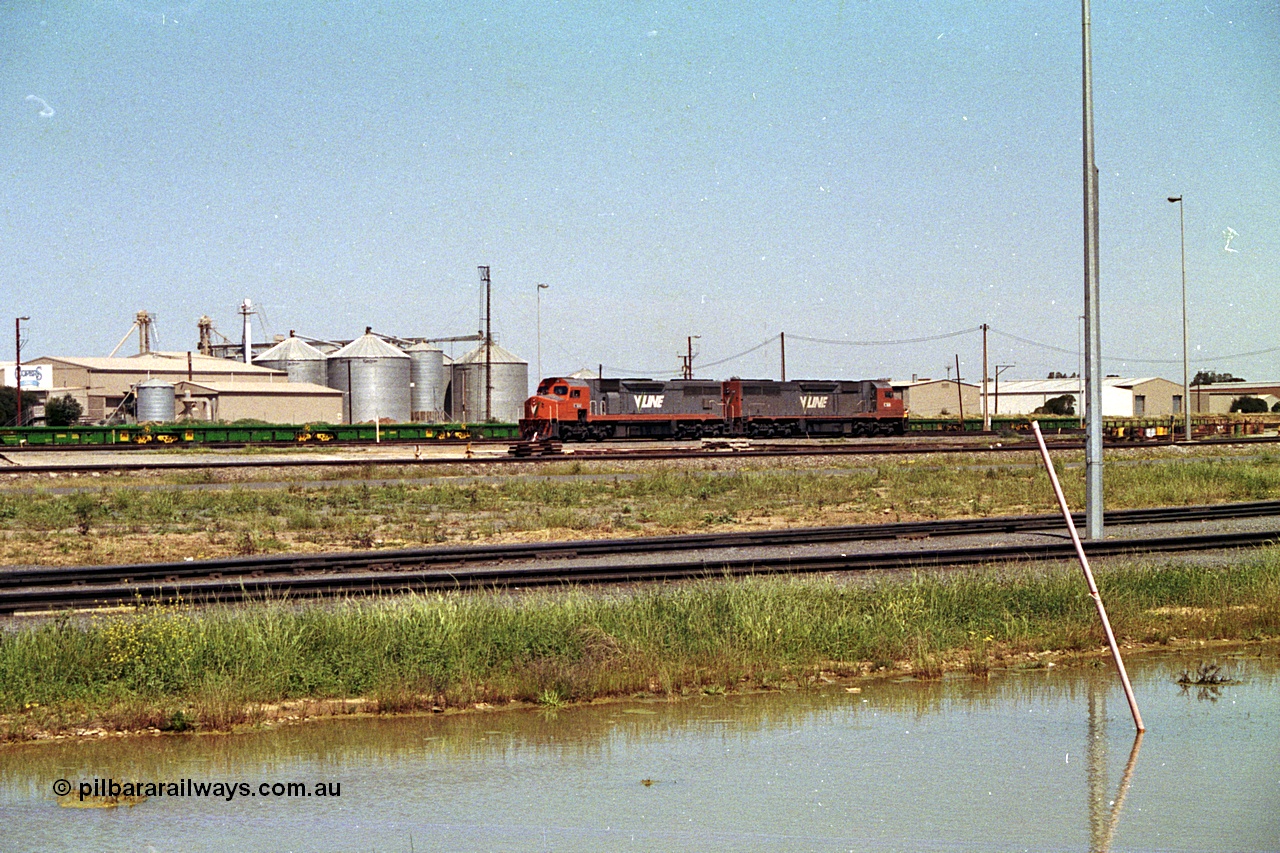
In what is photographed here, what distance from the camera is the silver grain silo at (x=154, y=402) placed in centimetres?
7912

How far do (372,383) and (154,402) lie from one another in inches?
720

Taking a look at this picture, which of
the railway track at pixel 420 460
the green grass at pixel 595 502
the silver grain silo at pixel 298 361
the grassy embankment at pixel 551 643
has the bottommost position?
the grassy embankment at pixel 551 643

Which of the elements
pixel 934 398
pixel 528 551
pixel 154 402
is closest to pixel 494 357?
pixel 154 402

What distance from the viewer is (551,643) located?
36.1 ft

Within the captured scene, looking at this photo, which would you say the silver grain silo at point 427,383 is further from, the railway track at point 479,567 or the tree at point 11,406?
the railway track at point 479,567

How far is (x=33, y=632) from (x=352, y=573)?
5725 millimetres

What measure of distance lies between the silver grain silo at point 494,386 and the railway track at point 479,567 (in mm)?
74656

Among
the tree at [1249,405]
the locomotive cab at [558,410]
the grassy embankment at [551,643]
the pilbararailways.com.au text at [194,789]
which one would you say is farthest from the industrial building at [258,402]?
the tree at [1249,405]

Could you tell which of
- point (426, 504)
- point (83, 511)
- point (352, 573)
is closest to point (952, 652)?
point (352, 573)

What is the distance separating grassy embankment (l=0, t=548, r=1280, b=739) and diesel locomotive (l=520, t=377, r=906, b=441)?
1696 inches

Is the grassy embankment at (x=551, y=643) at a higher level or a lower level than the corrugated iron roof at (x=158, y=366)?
lower

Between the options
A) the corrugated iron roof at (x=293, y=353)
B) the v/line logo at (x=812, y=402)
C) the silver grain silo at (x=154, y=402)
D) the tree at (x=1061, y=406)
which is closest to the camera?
the v/line logo at (x=812, y=402)

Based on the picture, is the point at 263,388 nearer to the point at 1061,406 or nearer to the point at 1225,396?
the point at 1061,406

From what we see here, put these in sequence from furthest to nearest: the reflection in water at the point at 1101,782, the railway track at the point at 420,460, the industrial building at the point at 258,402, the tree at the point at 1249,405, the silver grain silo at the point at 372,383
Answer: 1. the tree at the point at 1249,405
2. the silver grain silo at the point at 372,383
3. the industrial building at the point at 258,402
4. the railway track at the point at 420,460
5. the reflection in water at the point at 1101,782
